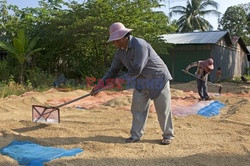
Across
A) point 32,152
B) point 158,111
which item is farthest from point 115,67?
point 32,152

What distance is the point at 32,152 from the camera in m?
2.94

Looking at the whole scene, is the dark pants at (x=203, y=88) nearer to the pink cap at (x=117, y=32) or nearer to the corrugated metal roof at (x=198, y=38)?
the pink cap at (x=117, y=32)

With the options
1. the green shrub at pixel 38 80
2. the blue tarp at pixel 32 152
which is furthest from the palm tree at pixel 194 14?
the blue tarp at pixel 32 152

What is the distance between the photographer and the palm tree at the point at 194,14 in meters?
27.2

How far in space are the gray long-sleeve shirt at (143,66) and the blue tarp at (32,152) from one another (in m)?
1.04

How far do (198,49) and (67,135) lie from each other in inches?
524

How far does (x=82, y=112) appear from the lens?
5.36m

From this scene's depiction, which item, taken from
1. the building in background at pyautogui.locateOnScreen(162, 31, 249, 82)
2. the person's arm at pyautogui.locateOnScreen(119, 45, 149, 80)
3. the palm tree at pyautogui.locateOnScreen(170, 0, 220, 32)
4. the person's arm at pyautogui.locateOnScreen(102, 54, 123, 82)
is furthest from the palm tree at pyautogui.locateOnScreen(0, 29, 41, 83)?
the palm tree at pyautogui.locateOnScreen(170, 0, 220, 32)

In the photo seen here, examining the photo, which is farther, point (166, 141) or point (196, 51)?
point (196, 51)

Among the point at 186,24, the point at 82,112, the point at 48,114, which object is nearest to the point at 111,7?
the point at 82,112

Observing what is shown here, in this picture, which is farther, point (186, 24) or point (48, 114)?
point (186, 24)

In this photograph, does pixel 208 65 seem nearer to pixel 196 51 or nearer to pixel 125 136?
pixel 125 136

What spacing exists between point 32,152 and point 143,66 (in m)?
1.51

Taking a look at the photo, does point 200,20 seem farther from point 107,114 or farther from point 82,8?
point 107,114
